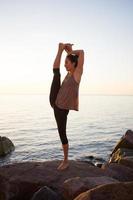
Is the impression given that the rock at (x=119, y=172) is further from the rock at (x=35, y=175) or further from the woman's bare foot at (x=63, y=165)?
the woman's bare foot at (x=63, y=165)

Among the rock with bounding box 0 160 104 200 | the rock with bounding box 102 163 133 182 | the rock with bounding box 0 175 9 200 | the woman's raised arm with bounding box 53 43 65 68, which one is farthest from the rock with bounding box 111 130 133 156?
the woman's raised arm with bounding box 53 43 65 68

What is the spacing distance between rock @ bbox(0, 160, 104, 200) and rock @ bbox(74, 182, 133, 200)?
2860 millimetres

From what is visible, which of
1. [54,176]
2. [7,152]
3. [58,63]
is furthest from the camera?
[7,152]

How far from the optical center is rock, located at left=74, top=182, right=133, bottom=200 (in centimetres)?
→ 556

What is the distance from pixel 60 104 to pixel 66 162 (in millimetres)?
2106

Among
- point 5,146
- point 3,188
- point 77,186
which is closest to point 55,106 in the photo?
point 77,186

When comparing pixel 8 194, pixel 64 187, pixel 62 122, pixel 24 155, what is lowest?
pixel 24 155

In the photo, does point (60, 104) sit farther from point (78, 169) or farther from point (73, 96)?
point (78, 169)

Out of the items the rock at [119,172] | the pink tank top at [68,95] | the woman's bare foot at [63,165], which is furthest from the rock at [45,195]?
the rock at [119,172]

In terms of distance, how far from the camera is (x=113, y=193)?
565cm

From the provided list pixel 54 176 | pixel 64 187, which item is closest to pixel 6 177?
pixel 54 176

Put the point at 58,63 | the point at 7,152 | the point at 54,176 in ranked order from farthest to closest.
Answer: the point at 7,152 < the point at 54,176 < the point at 58,63

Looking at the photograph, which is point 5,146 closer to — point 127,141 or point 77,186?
point 127,141

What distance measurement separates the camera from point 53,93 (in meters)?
7.98
